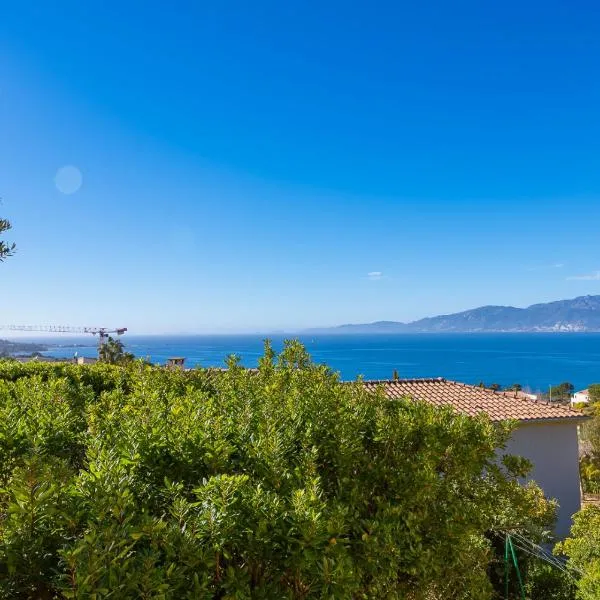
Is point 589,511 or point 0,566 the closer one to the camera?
point 0,566

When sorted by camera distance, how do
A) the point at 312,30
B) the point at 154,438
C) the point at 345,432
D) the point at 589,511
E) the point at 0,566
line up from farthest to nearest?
the point at 312,30 < the point at 589,511 < the point at 345,432 < the point at 154,438 < the point at 0,566

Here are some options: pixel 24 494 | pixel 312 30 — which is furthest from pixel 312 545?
pixel 312 30

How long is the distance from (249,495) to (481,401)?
18025mm

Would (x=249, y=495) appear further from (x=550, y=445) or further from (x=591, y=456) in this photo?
(x=591, y=456)

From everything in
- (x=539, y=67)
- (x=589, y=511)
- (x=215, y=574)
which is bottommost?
(x=589, y=511)

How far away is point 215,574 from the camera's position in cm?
232

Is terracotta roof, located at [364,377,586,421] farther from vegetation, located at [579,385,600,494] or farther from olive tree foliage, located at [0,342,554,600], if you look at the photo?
olive tree foliage, located at [0,342,554,600]

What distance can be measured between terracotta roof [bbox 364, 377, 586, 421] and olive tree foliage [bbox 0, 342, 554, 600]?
1203 cm

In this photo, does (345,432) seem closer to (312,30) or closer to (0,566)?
(0,566)

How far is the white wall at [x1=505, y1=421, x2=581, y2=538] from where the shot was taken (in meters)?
16.7

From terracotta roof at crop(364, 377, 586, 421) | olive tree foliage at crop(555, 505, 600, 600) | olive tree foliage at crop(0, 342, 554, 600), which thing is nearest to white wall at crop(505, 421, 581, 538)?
terracotta roof at crop(364, 377, 586, 421)

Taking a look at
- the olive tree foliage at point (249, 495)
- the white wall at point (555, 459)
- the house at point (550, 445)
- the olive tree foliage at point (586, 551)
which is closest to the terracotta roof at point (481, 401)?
the house at point (550, 445)

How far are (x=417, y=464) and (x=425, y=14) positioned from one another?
65.4 ft

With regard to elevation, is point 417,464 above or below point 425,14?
below
